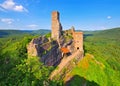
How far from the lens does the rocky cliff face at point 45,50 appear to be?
55.6 m

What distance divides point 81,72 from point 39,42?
18.5 meters

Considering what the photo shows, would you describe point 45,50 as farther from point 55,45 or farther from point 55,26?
point 55,26

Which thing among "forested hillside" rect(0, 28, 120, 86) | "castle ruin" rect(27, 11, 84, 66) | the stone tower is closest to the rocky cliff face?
"castle ruin" rect(27, 11, 84, 66)

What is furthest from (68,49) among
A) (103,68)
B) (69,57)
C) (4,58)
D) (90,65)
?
(4,58)

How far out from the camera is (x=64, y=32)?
77438mm

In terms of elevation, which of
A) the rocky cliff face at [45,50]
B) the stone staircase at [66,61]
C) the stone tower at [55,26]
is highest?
the stone tower at [55,26]

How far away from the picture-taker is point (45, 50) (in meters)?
59.7

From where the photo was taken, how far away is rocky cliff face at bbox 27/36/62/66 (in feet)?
182

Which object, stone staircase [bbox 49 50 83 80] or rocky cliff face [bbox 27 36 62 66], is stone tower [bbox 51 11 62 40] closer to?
rocky cliff face [bbox 27 36 62 66]

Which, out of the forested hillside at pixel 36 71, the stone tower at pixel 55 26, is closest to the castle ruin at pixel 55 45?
the stone tower at pixel 55 26

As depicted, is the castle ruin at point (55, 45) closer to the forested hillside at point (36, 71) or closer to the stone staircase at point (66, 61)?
the stone staircase at point (66, 61)

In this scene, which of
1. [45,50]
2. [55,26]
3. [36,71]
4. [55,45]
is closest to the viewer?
[36,71]

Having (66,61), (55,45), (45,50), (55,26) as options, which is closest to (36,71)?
(45,50)

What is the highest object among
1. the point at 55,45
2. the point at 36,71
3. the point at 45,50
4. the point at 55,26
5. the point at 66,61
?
the point at 55,26
